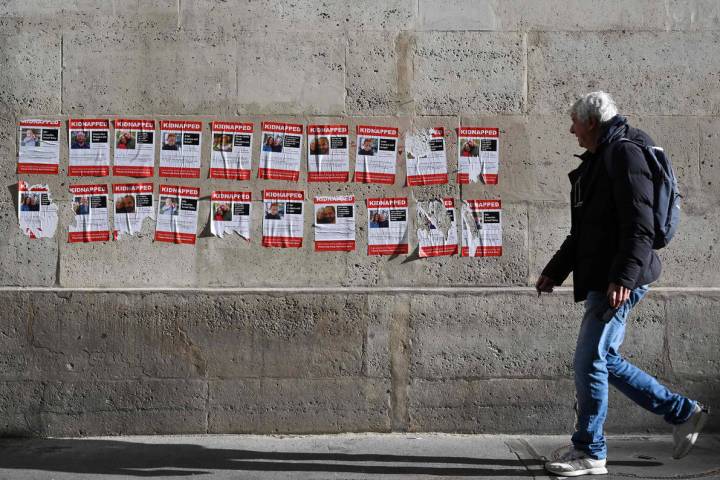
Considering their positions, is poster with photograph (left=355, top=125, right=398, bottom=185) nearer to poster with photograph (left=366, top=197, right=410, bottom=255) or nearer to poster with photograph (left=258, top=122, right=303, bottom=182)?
poster with photograph (left=366, top=197, right=410, bottom=255)

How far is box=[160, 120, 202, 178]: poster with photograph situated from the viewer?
5266mm

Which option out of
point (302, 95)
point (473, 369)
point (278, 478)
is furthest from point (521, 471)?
point (302, 95)

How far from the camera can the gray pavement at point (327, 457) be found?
4461mm

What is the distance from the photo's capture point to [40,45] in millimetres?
5219

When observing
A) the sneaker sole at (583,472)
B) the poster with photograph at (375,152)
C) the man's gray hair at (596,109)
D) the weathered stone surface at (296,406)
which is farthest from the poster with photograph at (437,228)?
the sneaker sole at (583,472)

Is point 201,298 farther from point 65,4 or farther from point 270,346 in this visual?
point 65,4

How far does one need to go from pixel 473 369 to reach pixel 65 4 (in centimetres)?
341

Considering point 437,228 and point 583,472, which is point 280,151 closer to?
point 437,228

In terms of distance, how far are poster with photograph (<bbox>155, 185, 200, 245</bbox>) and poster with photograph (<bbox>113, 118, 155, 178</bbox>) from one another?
0.59 ft

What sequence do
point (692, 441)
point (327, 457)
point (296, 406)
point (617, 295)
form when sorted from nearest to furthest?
point (617, 295) < point (692, 441) < point (327, 457) < point (296, 406)

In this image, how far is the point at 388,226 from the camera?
209 inches

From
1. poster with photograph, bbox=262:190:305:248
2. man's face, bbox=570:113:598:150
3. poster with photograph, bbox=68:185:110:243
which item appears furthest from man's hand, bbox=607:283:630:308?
poster with photograph, bbox=68:185:110:243

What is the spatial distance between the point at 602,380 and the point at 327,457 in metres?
1.59

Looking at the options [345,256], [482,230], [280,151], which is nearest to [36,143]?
[280,151]
